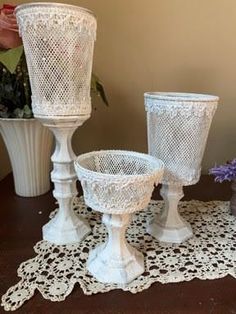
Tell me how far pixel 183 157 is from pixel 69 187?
0.20m

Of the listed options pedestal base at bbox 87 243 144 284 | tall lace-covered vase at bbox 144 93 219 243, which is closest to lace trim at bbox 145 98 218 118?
tall lace-covered vase at bbox 144 93 219 243

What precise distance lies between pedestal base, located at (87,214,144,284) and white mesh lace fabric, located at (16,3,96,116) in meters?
0.18

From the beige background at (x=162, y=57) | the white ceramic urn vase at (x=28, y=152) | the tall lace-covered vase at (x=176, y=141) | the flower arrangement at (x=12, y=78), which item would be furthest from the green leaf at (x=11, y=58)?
the beige background at (x=162, y=57)

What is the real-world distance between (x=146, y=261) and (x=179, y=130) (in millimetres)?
209

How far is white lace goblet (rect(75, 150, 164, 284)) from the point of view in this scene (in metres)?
0.38

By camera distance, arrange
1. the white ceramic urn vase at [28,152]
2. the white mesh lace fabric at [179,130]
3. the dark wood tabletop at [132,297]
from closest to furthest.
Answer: the dark wood tabletop at [132,297], the white mesh lace fabric at [179,130], the white ceramic urn vase at [28,152]

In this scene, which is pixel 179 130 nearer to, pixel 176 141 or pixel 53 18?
pixel 176 141

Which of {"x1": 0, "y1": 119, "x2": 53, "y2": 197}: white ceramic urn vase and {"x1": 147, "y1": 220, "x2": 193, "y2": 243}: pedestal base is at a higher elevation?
{"x1": 0, "y1": 119, "x2": 53, "y2": 197}: white ceramic urn vase

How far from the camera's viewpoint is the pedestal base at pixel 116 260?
0.40 m

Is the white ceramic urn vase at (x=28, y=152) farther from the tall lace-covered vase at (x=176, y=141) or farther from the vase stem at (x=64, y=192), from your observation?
the tall lace-covered vase at (x=176, y=141)

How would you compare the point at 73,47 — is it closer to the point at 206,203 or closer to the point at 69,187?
the point at 69,187

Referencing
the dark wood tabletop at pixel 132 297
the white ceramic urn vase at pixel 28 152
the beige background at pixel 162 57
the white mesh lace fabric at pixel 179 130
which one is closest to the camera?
the dark wood tabletop at pixel 132 297

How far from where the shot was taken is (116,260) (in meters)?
0.42

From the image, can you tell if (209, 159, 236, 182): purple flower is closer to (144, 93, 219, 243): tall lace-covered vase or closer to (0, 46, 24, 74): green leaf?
(144, 93, 219, 243): tall lace-covered vase
